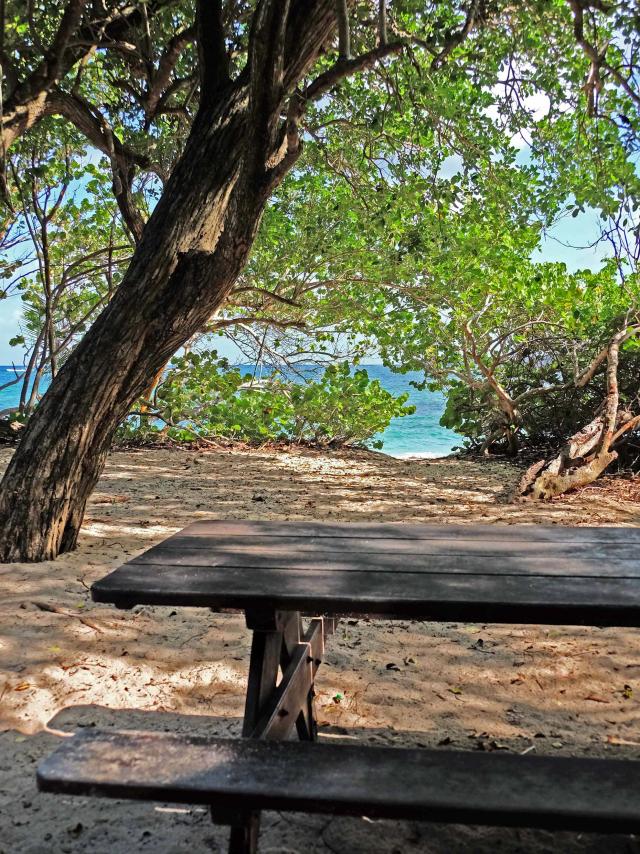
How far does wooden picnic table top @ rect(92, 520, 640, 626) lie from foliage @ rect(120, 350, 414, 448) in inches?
288

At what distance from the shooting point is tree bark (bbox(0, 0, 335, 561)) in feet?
12.7

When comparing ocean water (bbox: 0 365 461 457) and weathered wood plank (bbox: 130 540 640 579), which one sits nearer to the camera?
weathered wood plank (bbox: 130 540 640 579)

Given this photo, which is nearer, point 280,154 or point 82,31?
point 280,154

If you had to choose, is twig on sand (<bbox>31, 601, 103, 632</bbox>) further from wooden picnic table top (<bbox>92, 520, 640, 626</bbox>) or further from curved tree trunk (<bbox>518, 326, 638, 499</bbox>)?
curved tree trunk (<bbox>518, 326, 638, 499</bbox>)

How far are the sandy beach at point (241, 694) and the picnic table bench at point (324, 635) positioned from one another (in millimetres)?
350

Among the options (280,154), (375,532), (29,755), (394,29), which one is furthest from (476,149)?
(29,755)

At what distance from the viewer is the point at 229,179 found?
414cm

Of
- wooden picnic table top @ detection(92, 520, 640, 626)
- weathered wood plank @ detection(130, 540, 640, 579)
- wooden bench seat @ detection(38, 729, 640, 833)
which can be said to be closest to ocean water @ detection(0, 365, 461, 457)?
wooden picnic table top @ detection(92, 520, 640, 626)

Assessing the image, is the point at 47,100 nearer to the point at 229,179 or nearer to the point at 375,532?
the point at 229,179

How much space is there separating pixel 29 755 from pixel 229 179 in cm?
331

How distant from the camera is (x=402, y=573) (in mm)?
1819

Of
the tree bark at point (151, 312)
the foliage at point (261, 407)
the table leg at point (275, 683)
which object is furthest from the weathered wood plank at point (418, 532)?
the foliage at point (261, 407)

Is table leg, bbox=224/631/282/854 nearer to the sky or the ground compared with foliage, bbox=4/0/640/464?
nearer to the ground

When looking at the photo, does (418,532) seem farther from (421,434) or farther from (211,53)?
(421,434)
